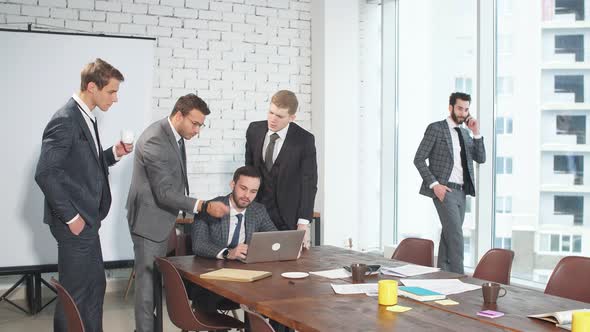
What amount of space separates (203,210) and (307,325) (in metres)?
1.70

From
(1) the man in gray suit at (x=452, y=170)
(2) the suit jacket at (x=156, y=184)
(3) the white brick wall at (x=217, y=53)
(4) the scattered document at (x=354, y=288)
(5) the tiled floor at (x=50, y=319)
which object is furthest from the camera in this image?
(3) the white brick wall at (x=217, y=53)

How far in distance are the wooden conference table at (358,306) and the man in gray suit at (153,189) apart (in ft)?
1.92

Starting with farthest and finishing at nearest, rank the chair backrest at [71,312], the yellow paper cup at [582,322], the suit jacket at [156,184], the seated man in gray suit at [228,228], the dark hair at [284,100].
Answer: the dark hair at [284,100], the suit jacket at [156,184], the seated man in gray suit at [228,228], the chair backrest at [71,312], the yellow paper cup at [582,322]

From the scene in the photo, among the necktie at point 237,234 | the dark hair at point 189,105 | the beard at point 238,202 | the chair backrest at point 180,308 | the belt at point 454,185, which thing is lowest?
the chair backrest at point 180,308

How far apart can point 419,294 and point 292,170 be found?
2073mm

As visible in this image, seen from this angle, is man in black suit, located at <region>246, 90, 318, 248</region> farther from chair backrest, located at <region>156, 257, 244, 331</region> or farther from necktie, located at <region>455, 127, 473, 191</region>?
necktie, located at <region>455, 127, 473, 191</region>

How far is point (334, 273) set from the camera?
12.2ft

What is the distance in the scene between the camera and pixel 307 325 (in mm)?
2641

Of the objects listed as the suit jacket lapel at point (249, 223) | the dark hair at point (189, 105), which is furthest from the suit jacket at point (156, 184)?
the suit jacket lapel at point (249, 223)

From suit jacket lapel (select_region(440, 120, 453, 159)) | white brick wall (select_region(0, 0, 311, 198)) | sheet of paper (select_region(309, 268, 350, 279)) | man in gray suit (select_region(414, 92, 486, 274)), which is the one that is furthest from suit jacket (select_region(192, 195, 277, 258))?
white brick wall (select_region(0, 0, 311, 198))

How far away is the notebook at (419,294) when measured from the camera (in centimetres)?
307

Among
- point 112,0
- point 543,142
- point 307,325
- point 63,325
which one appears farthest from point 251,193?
point 112,0

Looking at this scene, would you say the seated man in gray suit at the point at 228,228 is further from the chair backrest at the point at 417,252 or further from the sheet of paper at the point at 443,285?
the sheet of paper at the point at 443,285

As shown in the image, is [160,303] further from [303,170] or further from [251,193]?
[303,170]
